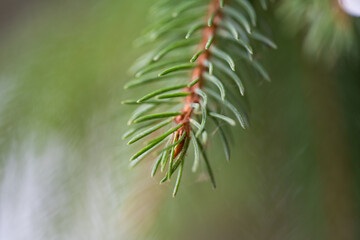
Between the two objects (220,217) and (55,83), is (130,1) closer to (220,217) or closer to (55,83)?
(55,83)

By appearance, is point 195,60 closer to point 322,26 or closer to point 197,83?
point 197,83

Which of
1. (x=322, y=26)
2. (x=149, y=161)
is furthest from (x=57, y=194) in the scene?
(x=322, y=26)

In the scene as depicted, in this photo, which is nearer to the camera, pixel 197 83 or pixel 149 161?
pixel 197 83

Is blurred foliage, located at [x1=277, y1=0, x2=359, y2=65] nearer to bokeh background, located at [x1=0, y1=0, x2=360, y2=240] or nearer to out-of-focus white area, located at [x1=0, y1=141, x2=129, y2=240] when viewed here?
bokeh background, located at [x1=0, y1=0, x2=360, y2=240]

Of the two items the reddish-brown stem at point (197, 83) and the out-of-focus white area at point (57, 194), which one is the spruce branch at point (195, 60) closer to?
the reddish-brown stem at point (197, 83)

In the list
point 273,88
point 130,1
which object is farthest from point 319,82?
point 130,1

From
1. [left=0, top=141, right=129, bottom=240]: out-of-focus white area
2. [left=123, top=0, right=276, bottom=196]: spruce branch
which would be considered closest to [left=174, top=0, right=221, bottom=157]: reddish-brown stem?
[left=123, top=0, right=276, bottom=196]: spruce branch

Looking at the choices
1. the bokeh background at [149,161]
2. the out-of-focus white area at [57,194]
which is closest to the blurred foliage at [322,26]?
the bokeh background at [149,161]
